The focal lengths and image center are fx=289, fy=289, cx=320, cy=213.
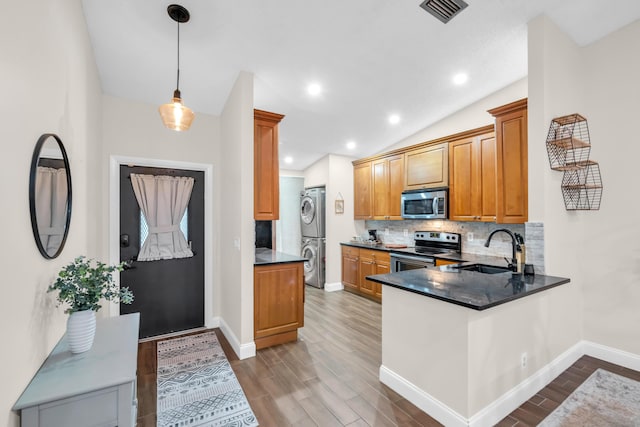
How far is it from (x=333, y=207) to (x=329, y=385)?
3378mm

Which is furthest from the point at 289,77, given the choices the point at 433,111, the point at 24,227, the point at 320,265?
the point at 320,265

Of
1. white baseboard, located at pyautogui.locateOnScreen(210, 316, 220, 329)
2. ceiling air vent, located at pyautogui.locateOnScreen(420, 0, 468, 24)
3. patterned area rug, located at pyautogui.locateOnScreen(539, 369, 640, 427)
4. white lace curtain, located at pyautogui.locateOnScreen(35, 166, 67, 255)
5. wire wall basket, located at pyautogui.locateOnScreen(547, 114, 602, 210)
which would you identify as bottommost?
patterned area rug, located at pyautogui.locateOnScreen(539, 369, 640, 427)

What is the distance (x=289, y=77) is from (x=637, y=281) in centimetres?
386

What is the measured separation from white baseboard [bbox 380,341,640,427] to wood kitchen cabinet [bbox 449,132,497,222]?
1.51 metres

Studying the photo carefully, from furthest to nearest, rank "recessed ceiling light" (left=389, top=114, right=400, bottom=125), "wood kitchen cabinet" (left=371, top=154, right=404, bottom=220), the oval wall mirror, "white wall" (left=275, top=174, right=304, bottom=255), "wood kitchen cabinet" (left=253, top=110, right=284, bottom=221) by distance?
1. "white wall" (left=275, top=174, right=304, bottom=255)
2. "wood kitchen cabinet" (left=371, top=154, right=404, bottom=220)
3. "recessed ceiling light" (left=389, top=114, right=400, bottom=125)
4. "wood kitchen cabinet" (left=253, top=110, right=284, bottom=221)
5. the oval wall mirror

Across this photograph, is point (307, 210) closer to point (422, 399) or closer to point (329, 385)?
point (329, 385)

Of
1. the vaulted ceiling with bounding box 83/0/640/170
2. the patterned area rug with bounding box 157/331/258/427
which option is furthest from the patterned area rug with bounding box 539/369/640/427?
the vaulted ceiling with bounding box 83/0/640/170

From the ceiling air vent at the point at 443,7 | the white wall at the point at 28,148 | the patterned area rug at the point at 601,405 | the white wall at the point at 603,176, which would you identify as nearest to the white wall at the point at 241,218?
the white wall at the point at 28,148

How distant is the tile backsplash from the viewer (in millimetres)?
2453

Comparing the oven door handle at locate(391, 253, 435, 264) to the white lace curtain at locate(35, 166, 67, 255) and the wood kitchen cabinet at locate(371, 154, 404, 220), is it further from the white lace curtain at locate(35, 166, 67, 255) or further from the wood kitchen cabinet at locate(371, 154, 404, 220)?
the white lace curtain at locate(35, 166, 67, 255)

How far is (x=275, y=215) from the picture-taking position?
331cm

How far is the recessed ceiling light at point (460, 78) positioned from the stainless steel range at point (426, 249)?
198 cm

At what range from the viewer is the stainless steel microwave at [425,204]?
395 cm

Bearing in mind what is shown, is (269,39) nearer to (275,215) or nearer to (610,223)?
(275,215)
